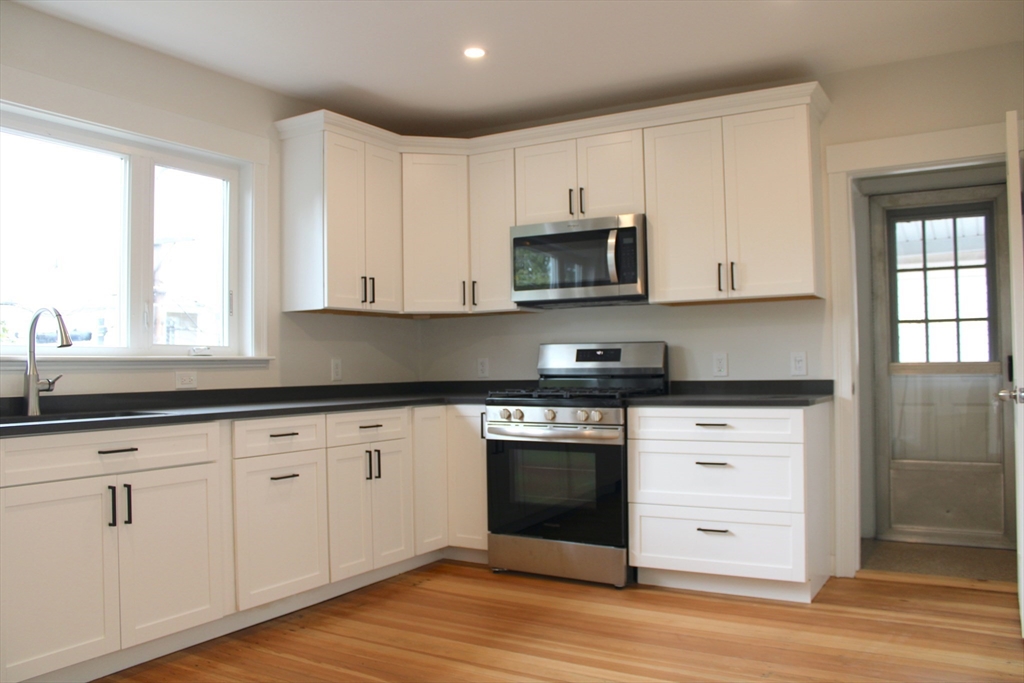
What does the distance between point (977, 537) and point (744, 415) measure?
78.6 inches

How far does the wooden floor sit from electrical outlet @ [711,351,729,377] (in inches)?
42.4

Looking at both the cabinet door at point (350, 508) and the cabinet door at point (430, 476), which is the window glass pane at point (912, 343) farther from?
the cabinet door at point (350, 508)

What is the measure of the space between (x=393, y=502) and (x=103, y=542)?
4.51 feet

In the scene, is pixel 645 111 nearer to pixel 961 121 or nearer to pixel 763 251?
pixel 763 251

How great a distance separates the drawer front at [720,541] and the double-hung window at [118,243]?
6.82 feet

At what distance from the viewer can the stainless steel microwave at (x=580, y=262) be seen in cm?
372

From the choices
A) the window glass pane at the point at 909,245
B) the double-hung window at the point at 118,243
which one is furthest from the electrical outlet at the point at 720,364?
the double-hung window at the point at 118,243

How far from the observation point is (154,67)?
331 cm

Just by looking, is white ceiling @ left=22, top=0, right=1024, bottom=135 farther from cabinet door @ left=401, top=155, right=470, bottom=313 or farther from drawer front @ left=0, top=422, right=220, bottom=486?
drawer front @ left=0, top=422, right=220, bottom=486

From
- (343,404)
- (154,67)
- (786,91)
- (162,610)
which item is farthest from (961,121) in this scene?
(162,610)

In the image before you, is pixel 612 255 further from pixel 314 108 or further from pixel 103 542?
pixel 103 542

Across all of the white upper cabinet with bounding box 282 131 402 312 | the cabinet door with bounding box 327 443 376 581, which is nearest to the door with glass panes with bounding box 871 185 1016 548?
the white upper cabinet with bounding box 282 131 402 312

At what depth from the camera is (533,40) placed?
3279 mm

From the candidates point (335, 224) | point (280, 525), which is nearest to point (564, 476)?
point (280, 525)
